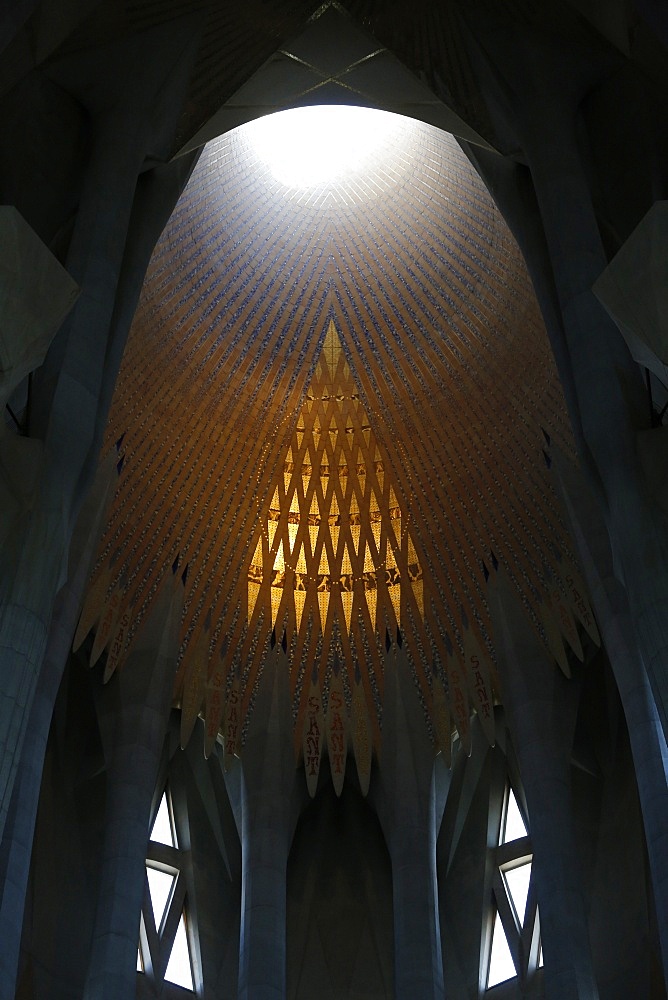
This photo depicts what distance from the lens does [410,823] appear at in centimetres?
1469

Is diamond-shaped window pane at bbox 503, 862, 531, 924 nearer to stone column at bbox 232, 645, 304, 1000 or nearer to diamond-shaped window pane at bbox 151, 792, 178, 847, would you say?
stone column at bbox 232, 645, 304, 1000

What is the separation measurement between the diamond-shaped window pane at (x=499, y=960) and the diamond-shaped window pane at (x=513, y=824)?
0.94m

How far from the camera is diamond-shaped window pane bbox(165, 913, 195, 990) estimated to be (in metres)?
14.4

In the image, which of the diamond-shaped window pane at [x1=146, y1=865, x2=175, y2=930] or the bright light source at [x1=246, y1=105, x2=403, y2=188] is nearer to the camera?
the diamond-shaped window pane at [x1=146, y1=865, x2=175, y2=930]

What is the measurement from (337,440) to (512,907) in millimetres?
5750

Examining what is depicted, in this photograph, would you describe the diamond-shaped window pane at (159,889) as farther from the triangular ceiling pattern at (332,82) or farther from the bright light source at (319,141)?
the triangular ceiling pattern at (332,82)

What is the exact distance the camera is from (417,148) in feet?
49.0

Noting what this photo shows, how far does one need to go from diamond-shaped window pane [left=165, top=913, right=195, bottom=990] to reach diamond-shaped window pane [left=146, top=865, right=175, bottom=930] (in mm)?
268

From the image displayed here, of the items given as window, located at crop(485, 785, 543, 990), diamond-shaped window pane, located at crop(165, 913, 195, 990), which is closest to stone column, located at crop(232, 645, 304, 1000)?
diamond-shaped window pane, located at crop(165, 913, 195, 990)

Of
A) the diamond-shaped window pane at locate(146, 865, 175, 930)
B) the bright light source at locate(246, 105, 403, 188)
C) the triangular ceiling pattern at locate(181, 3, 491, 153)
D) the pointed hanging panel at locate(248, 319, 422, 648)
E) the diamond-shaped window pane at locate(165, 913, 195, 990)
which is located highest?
the bright light source at locate(246, 105, 403, 188)

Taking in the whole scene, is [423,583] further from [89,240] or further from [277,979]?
[89,240]

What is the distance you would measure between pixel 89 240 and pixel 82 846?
7296mm

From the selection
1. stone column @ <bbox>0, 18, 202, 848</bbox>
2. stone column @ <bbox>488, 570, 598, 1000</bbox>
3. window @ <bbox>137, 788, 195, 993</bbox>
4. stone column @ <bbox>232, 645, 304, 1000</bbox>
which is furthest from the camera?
window @ <bbox>137, 788, 195, 993</bbox>

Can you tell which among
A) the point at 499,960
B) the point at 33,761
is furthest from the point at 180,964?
the point at 33,761
